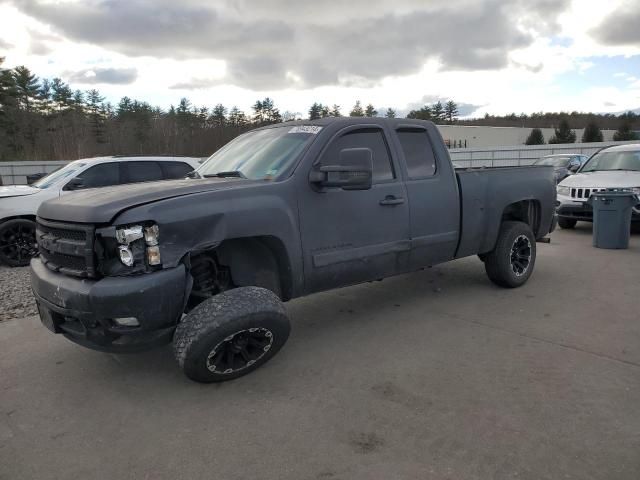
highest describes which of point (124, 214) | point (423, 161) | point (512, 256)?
point (423, 161)

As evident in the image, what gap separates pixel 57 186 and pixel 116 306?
6174 mm

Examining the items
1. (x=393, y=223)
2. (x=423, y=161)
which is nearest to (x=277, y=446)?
(x=393, y=223)

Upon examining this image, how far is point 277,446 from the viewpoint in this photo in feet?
8.98

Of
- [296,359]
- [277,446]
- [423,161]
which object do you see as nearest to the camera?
[277,446]

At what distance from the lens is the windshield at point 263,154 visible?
396 centimetres

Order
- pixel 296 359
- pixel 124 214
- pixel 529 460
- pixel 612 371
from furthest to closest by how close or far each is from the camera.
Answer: pixel 296 359
pixel 612 371
pixel 124 214
pixel 529 460

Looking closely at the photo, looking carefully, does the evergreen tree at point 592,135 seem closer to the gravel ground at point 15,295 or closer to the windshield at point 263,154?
the windshield at point 263,154

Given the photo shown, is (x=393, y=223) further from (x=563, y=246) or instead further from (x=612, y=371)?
(x=563, y=246)

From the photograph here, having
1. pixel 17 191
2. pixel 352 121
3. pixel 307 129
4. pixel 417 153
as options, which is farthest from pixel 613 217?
pixel 17 191

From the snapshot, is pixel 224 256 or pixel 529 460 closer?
pixel 529 460

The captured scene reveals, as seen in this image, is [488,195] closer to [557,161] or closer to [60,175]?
[60,175]

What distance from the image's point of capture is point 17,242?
25.4ft

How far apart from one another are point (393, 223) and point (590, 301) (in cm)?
261

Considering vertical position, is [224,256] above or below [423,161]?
below
